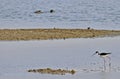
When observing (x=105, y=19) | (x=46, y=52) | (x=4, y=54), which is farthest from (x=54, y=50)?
(x=105, y=19)

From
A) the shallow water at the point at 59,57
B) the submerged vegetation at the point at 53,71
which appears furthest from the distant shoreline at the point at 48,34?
the submerged vegetation at the point at 53,71

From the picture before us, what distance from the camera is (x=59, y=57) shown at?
26.1m

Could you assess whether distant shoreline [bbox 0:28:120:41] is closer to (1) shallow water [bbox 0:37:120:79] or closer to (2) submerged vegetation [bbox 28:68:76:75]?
(1) shallow water [bbox 0:37:120:79]

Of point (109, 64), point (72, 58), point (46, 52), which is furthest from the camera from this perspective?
point (46, 52)

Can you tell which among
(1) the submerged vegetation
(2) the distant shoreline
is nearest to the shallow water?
(1) the submerged vegetation

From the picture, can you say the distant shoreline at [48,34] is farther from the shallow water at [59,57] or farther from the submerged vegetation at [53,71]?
the submerged vegetation at [53,71]

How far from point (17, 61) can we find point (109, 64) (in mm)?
3993

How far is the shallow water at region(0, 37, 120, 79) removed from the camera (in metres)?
22.0

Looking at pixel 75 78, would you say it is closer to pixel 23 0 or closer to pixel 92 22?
pixel 92 22

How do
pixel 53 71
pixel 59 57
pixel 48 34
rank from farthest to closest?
pixel 48 34
pixel 59 57
pixel 53 71

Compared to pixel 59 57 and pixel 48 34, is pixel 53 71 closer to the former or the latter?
pixel 59 57

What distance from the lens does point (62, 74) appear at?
72.2 ft

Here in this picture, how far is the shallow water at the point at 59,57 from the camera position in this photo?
72.3 ft

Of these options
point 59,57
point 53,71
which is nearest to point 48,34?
point 59,57
